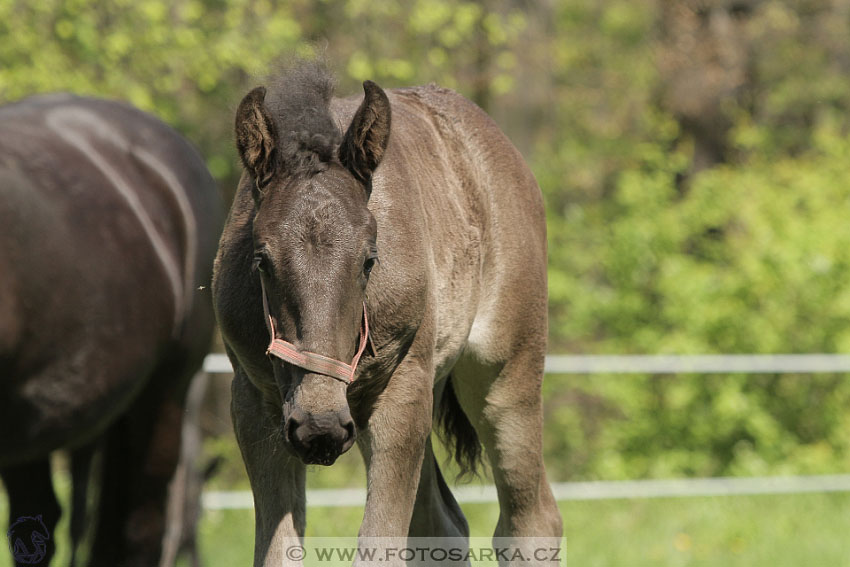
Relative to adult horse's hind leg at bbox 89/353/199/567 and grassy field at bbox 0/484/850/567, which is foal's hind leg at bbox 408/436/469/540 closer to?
adult horse's hind leg at bbox 89/353/199/567

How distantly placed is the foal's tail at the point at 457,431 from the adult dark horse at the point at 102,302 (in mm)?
1613

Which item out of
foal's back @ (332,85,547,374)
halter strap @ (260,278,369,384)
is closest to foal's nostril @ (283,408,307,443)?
halter strap @ (260,278,369,384)

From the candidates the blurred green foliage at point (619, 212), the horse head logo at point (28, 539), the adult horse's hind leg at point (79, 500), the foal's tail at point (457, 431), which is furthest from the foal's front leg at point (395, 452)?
the blurred green foliage at point (619, 212)

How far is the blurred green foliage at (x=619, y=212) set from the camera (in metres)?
9.76

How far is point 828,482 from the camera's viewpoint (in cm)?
927

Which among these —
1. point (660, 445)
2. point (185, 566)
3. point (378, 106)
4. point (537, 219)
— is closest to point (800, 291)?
point (660, 445)

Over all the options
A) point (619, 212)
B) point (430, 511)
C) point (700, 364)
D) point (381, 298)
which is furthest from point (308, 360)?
point (619, 212)

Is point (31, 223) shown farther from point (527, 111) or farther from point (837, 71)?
point (837, 71)

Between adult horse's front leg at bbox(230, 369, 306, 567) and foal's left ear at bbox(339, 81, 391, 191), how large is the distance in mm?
691

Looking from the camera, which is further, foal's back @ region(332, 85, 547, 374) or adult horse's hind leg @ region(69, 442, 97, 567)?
adult horse's hind leg @ region(69, 442, 97, 567)

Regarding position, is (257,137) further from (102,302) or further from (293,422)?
(102,302)

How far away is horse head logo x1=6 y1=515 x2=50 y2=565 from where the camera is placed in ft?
17.0

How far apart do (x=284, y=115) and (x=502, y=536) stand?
1.81 m

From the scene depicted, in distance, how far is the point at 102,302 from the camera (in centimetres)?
519
